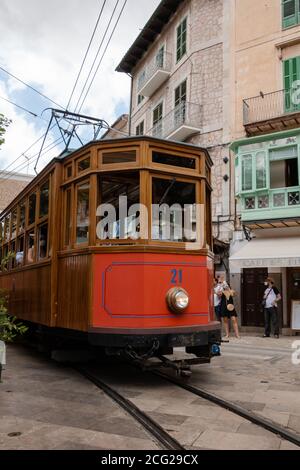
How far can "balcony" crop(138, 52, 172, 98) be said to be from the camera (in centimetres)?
2028

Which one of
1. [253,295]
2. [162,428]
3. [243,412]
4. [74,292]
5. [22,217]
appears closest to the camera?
[162,428]

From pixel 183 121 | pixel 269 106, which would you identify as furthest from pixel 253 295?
pixel 183 121

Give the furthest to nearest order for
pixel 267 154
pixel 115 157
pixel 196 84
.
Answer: pixel 196 84 → pixel 267 154 → pixel 115 157

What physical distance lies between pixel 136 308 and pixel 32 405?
157 cm

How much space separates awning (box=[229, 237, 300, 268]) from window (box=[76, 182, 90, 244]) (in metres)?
8.70

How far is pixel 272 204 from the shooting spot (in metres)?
14.8

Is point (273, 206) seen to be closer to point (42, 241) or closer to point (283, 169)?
point (283, 169)

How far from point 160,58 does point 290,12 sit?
688 cm

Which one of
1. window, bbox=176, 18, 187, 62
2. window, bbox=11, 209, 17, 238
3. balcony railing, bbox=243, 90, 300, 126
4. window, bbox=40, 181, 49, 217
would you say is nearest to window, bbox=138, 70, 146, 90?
window, bbox=176, 18, 187, 62

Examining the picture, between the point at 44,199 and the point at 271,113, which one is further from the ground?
the point at 271,113

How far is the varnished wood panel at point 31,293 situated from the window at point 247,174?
8829 mm

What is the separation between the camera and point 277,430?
3.96m

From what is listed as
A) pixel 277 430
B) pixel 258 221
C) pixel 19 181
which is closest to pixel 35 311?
pixel 277 430
